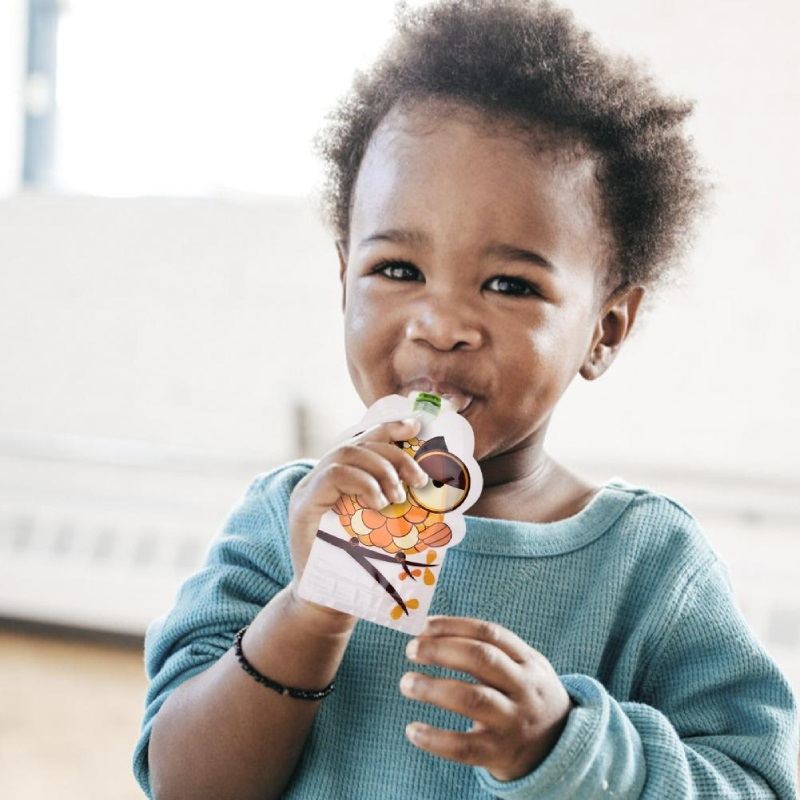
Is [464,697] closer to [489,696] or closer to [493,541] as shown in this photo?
[489,696]

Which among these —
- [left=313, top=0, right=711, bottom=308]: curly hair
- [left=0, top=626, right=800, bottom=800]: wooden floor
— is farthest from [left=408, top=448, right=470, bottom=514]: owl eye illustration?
[left=0, top=626, right=800, bottom=800]: wooden floor

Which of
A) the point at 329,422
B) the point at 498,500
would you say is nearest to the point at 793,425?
the point at 329,422

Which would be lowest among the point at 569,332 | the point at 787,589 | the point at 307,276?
the point at 787,589

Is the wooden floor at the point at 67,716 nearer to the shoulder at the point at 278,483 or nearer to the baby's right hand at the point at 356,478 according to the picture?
the shoulder at the point at 278,483

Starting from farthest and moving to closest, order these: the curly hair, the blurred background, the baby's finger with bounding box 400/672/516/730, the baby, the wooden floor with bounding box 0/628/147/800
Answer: the blurred background
the wooden floor with bounding box 0/628/147/800
the curly hair
the baby
the baby's finger with bounding box 400/672/516/730

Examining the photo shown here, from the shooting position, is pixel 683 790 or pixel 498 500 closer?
pixel 683 790

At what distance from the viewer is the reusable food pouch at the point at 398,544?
0.56 m

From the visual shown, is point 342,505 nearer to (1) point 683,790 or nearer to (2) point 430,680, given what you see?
(2) point 430,680

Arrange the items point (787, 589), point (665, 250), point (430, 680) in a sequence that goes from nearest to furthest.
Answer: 1. point (430, 680)
2. point (665, 250)
3. point (787, 589)

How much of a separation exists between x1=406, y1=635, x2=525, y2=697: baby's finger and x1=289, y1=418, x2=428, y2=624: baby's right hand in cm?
8

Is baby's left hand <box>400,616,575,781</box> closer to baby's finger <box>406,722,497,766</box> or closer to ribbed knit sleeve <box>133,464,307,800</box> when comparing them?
baby's finger <box>406,722,497,766</box>

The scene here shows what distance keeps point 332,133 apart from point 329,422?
3.92 feet

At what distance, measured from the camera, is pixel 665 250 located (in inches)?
32.9

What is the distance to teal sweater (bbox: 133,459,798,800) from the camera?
65cm
